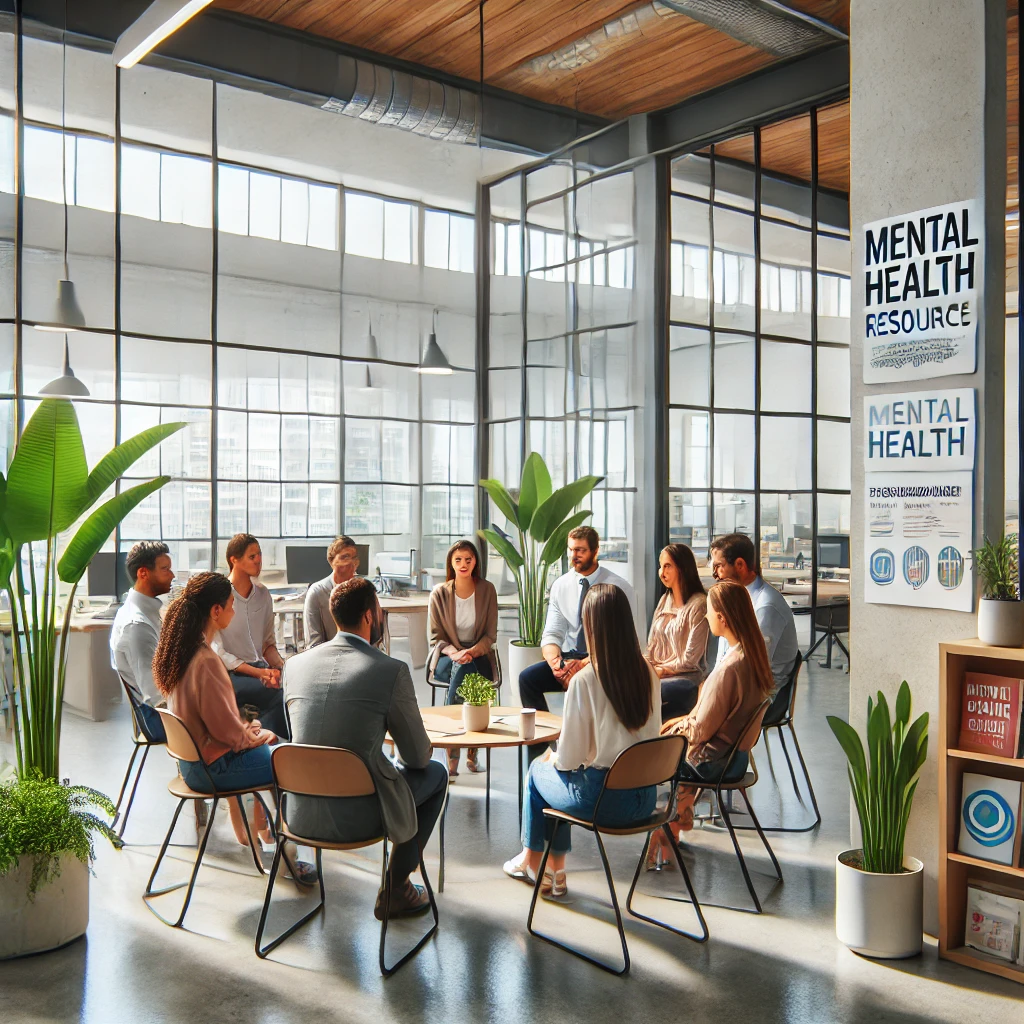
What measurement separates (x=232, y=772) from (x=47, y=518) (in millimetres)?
1170

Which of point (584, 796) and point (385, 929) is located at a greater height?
point (584, 796)

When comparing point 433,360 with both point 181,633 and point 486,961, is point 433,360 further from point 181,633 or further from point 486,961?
point 486,961

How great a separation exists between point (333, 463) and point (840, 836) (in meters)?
5.22

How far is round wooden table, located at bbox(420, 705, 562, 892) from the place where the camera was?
4.05 m

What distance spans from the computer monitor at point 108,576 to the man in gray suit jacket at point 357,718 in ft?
14.0

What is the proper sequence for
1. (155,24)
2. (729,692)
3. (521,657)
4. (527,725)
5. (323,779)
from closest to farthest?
(323,779), (729,692), (527,725), (155,24), (521,657)

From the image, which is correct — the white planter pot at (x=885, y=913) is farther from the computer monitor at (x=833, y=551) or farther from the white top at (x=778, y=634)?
the computer monitor at (x=833, y=551)

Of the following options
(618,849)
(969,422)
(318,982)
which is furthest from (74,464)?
(969,422)

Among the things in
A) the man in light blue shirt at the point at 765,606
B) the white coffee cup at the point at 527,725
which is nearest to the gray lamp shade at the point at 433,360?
the man in light blue shirt at the point at 765,606

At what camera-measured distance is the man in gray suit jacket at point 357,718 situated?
3.30 meters

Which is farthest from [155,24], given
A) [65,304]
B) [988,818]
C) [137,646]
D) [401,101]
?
[988,818]

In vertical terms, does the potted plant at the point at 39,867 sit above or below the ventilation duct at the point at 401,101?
below

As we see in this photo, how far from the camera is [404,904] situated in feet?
12.1

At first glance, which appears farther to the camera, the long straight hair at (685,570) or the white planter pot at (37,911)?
the long straight hair at (685,570)
